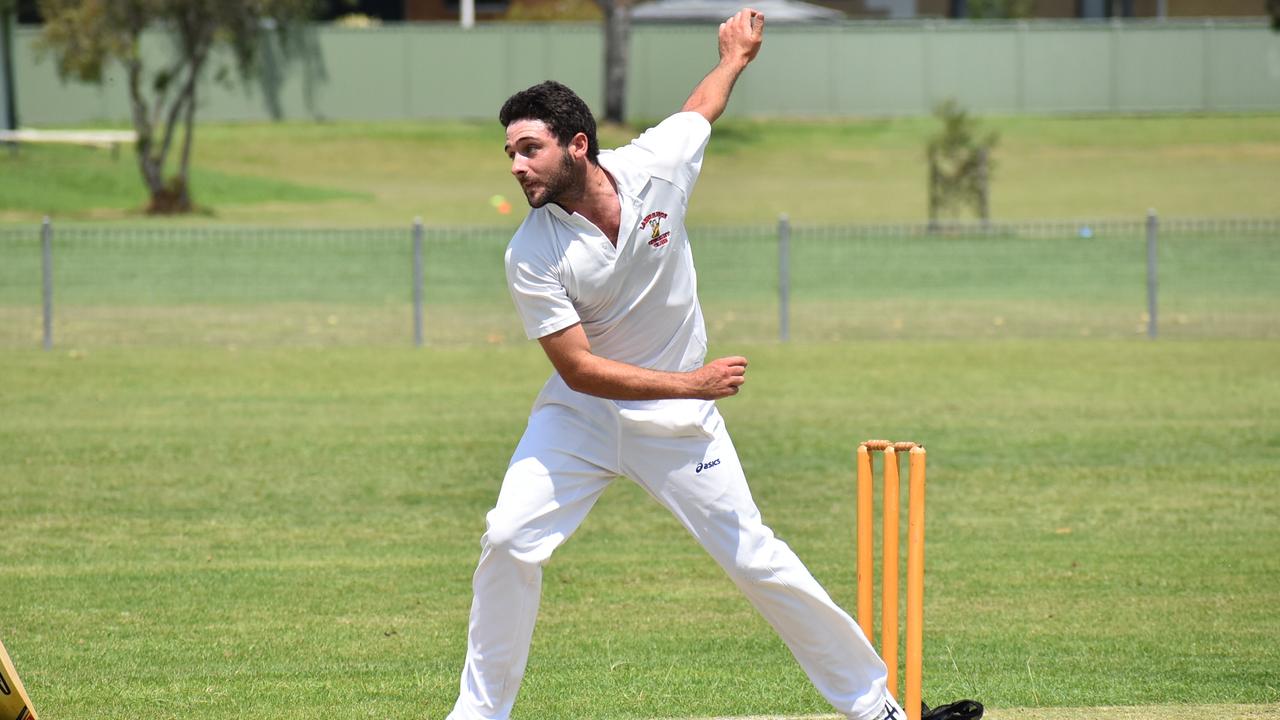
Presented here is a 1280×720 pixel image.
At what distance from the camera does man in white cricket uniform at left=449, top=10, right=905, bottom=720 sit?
544 centimetres

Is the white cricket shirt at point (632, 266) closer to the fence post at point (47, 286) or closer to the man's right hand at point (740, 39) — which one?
the man's right hand at point (740, 39)

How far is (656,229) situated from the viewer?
18.2 ft

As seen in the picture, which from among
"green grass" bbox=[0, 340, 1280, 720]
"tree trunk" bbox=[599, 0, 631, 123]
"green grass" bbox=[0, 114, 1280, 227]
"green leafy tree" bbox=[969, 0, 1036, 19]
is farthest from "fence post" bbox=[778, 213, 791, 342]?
"green leafy tree" bbox=[969, 0, 1036, 19]

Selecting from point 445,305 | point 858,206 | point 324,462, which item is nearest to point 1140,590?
point 324,462

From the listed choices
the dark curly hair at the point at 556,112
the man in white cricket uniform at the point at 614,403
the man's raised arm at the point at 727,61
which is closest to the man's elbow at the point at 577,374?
the man in white cricket uniform at the point at 614,403

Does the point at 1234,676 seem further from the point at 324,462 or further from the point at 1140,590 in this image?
the point at 324,462

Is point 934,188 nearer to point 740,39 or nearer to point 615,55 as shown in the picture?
point 615,55

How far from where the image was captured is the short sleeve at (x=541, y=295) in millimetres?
5434

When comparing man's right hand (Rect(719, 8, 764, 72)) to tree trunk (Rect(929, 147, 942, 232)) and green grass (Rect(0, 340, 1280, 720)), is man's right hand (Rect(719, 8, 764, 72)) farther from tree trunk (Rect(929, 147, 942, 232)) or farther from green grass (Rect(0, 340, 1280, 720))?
tree trunk (Rect(929, 147, 942, 232))

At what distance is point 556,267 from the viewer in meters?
5.47

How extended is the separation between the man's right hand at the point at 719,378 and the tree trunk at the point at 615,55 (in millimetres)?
43182

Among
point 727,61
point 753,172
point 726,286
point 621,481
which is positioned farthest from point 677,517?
point 753,172

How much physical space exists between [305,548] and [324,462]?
9.21 feet

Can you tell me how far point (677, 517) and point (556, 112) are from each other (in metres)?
1.31
